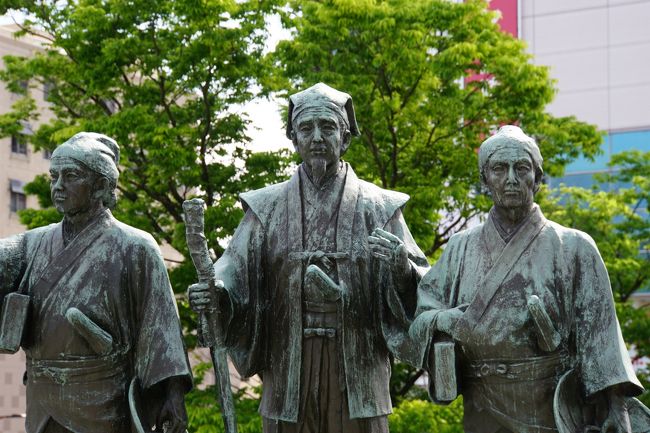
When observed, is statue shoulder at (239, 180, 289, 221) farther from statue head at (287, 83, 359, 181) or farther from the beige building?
the beige building

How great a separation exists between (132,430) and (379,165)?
11.7 metres

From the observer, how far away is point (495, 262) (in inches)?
284

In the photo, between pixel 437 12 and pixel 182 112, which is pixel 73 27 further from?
pixel 437 12

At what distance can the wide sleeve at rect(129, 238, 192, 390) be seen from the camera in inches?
286

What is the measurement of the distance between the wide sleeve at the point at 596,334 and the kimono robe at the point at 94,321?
237cm

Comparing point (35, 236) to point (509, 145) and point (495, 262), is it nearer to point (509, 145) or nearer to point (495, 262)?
point (495, 262)

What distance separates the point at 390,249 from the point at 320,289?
52cm

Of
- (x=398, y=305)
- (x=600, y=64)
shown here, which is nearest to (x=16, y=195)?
(x=600, y=64)

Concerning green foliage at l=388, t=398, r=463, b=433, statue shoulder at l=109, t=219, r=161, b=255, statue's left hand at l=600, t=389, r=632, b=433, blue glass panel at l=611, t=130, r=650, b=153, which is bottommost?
green foliage at l=388, t=398, r=463, b=433

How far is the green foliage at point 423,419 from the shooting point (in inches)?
641

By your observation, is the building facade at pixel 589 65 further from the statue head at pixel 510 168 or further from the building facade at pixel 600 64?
the statue head at pixel 510 168

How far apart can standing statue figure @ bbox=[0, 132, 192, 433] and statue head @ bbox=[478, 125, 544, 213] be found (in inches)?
83.4

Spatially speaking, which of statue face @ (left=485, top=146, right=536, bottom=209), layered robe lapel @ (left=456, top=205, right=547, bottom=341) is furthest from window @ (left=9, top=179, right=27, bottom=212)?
statue face @ (left=485, top=146, right=536, bottom=209)

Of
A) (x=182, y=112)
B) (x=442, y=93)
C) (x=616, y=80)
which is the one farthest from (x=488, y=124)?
(x=616, y=80)
